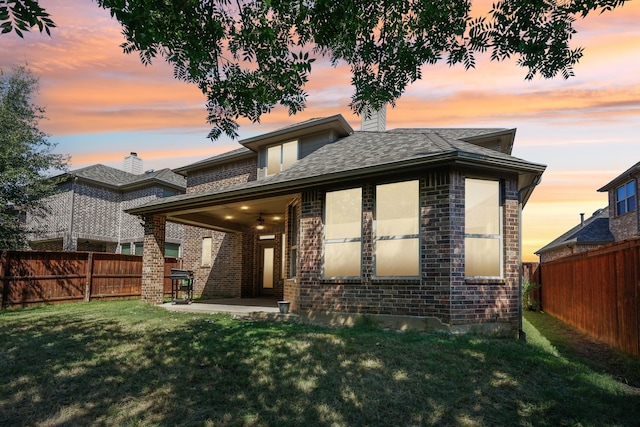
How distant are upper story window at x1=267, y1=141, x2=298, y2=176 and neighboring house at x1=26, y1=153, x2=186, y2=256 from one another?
38.4ft

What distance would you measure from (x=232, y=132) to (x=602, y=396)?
25.1 feet

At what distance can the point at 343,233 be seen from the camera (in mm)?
9492

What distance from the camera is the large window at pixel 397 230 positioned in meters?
8.57

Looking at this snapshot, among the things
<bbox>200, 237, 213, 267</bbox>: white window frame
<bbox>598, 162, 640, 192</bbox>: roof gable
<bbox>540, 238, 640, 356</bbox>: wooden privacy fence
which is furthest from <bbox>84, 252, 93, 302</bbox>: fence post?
<bbox>598, 162, 640, 192</bbox>: roof gable

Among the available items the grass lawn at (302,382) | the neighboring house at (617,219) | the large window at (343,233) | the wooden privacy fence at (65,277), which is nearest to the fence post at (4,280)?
the wooden privacy fence at (65,277)

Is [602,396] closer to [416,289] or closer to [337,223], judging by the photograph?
[416,289]

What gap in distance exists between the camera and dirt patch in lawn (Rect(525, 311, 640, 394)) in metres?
5.93

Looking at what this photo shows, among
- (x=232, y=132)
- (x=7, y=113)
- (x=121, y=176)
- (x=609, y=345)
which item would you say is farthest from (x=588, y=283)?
(x=121, y=176)

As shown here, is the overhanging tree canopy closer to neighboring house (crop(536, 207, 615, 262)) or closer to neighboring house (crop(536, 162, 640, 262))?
neighboring house (crop(536, 162, 640, 262))

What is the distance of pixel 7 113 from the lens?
54.2 ft

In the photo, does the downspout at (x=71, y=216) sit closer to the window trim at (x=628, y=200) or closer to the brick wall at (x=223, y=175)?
the brick wall at (x=223, y=175)

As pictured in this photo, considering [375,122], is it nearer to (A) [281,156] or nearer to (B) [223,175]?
(A) [281,156]

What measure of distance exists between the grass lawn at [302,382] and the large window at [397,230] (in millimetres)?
1583

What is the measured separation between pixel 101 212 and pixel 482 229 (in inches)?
951
